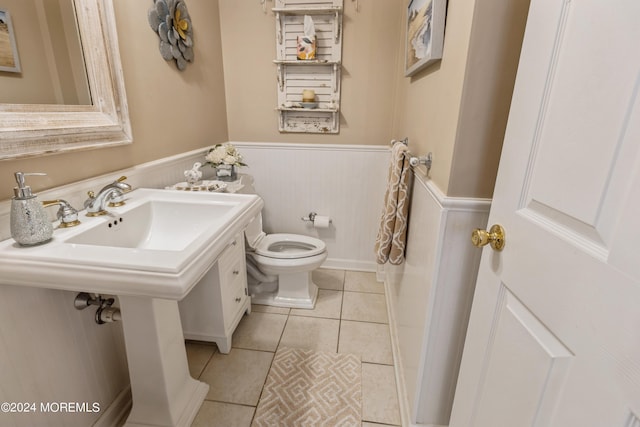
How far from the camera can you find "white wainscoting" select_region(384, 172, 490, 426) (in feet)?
3.31

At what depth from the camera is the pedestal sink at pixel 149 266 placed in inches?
30.1

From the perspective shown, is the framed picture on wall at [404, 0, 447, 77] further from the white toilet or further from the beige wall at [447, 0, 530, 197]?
the white toilet

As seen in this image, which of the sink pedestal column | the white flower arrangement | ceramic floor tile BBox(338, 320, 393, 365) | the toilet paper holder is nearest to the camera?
the sink pedestal column

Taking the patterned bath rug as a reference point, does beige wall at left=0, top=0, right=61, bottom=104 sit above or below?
above

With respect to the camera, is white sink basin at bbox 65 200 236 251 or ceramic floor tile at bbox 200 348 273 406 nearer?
white sink basin at bbox 65 200 236 251

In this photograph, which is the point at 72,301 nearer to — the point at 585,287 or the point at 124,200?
the point at 124,200

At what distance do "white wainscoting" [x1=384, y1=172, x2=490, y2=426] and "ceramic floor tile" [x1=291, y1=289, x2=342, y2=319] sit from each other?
708 millimetres

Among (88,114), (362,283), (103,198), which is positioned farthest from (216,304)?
(362,283)

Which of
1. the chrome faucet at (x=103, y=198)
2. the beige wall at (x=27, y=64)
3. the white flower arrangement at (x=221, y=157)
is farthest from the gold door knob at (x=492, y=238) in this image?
the white flower arrangement at (x=221, y=157)

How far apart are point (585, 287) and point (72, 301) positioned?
1.42m

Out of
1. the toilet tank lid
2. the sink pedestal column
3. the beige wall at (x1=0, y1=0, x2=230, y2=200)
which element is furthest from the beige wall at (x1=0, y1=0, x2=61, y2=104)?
the toilet tank lid

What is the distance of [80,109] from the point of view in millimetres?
1149

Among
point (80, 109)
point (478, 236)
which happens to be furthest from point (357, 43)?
point (478, 236)

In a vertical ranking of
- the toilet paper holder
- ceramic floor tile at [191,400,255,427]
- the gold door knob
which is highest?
the gold door knob
